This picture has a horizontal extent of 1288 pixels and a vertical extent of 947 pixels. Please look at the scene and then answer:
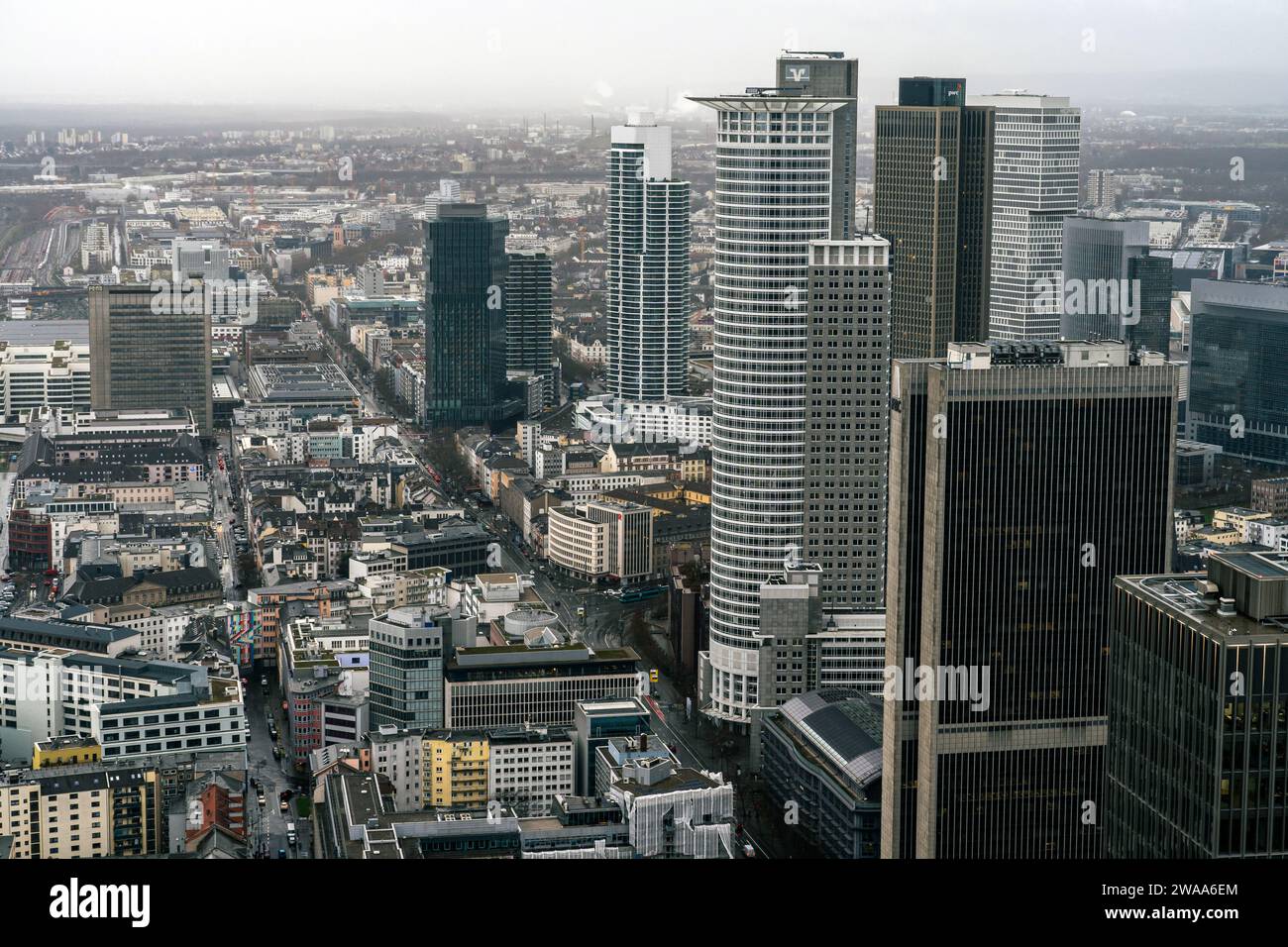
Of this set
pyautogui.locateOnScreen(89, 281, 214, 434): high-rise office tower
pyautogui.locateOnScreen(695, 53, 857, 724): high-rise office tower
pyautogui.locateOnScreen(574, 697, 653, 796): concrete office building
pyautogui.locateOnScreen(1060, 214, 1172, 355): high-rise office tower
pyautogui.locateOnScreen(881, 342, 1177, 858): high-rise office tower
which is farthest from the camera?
pyautogui.locateOnScreen(89, 281, 214, 434): high-rise office tower

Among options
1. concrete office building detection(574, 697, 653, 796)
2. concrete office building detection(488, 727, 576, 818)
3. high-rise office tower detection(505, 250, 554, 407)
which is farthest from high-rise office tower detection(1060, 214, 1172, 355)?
concrete office building detection(488, 727, 576, 818)

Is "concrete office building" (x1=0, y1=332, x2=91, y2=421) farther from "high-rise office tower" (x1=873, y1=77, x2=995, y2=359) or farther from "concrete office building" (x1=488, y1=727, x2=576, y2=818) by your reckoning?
"concrete office building" (x1=488, y1=727, x2=576, y2=818)

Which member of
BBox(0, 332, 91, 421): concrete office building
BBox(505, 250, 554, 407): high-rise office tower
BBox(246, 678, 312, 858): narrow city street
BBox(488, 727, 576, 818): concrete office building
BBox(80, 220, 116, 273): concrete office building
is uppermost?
BBox(80, 220, 116, 273): concrete office building

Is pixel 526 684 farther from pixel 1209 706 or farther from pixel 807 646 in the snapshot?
pixel 1209 706

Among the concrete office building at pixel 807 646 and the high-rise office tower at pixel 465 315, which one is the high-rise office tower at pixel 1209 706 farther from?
the high-rise office tower at pixel 465 315

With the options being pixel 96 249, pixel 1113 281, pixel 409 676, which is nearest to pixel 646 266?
pixel 1113 281

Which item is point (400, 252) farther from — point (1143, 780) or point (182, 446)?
point (1143, 780)

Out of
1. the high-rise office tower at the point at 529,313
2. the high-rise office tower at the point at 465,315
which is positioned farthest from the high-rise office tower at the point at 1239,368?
the high-rise office tower at the point at 465,315
